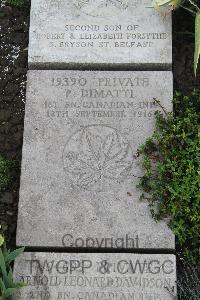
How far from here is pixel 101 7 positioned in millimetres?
4836

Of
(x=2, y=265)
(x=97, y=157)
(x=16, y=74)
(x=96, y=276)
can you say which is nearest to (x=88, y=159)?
(x=97, y=157)

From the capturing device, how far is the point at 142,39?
4.68m

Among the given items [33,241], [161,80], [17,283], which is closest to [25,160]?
[33,241]

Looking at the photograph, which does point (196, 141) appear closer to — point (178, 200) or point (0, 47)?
point (178, 200)

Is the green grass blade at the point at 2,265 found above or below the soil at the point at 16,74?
below

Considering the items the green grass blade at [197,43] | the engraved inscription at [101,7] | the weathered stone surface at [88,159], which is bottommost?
the weathered stone surface at [88,159]

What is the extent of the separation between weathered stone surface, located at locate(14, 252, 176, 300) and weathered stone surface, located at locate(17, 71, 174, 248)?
0.12 m

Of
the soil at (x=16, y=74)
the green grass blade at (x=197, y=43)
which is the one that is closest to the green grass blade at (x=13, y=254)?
the soil at (x=16, y=74)

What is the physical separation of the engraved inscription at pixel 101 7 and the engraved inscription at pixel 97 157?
42.1 inches

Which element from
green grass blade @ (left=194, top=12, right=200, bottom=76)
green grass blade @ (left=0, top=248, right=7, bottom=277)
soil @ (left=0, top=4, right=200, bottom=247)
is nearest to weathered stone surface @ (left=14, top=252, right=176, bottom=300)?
green grass blade @ (left=0, top=248, right=7, bottom=277)

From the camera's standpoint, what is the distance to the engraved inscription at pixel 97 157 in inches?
169

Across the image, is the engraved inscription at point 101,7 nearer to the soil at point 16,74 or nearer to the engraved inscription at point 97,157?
the soil at point 16,74

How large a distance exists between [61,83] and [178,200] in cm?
134

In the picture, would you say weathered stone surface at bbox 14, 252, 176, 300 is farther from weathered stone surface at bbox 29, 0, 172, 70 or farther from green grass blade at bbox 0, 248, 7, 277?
weathered stone surface at bbox 29, 0, 172, 70
